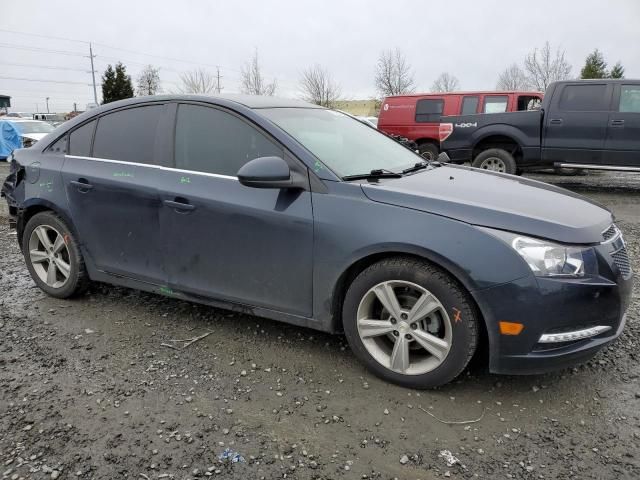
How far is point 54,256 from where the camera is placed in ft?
13.4

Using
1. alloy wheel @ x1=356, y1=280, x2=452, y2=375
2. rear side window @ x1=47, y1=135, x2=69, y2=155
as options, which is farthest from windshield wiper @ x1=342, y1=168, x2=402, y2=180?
rear side window @ x1=47, y1=135, x2=69, y2=155

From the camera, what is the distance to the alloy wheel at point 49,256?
13.2ft

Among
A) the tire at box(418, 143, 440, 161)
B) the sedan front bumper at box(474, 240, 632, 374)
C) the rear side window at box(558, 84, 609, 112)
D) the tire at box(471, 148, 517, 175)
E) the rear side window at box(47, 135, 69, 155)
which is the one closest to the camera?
the sedan front bumper at box(474, 240, 632, 374)

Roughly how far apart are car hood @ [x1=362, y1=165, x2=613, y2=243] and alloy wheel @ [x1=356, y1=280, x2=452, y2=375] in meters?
0.45

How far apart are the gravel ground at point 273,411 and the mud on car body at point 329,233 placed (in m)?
0.27

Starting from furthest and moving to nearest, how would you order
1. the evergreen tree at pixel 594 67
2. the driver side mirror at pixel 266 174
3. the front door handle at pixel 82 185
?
the evergreen tree at pixel 594 67
the front door handle at pixel 82 185
the driver side mirror at pixel 266 174

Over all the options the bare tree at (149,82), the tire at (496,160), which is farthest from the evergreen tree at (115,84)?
the tire at (496,160)

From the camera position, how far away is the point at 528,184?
3395mm

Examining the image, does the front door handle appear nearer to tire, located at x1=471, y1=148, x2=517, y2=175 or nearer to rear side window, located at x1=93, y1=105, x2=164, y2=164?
rear side window, located at x1=93, y1=105, x2=164, y2=164

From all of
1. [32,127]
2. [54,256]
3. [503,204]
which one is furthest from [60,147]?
[32,127]

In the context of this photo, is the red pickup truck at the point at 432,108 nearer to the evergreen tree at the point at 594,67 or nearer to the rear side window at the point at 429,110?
the rear side window at the point at 429,110

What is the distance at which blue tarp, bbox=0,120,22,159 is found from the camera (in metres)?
16.8

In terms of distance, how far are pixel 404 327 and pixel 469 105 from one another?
1097cm

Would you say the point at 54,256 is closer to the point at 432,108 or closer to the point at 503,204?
the point at 503,204
